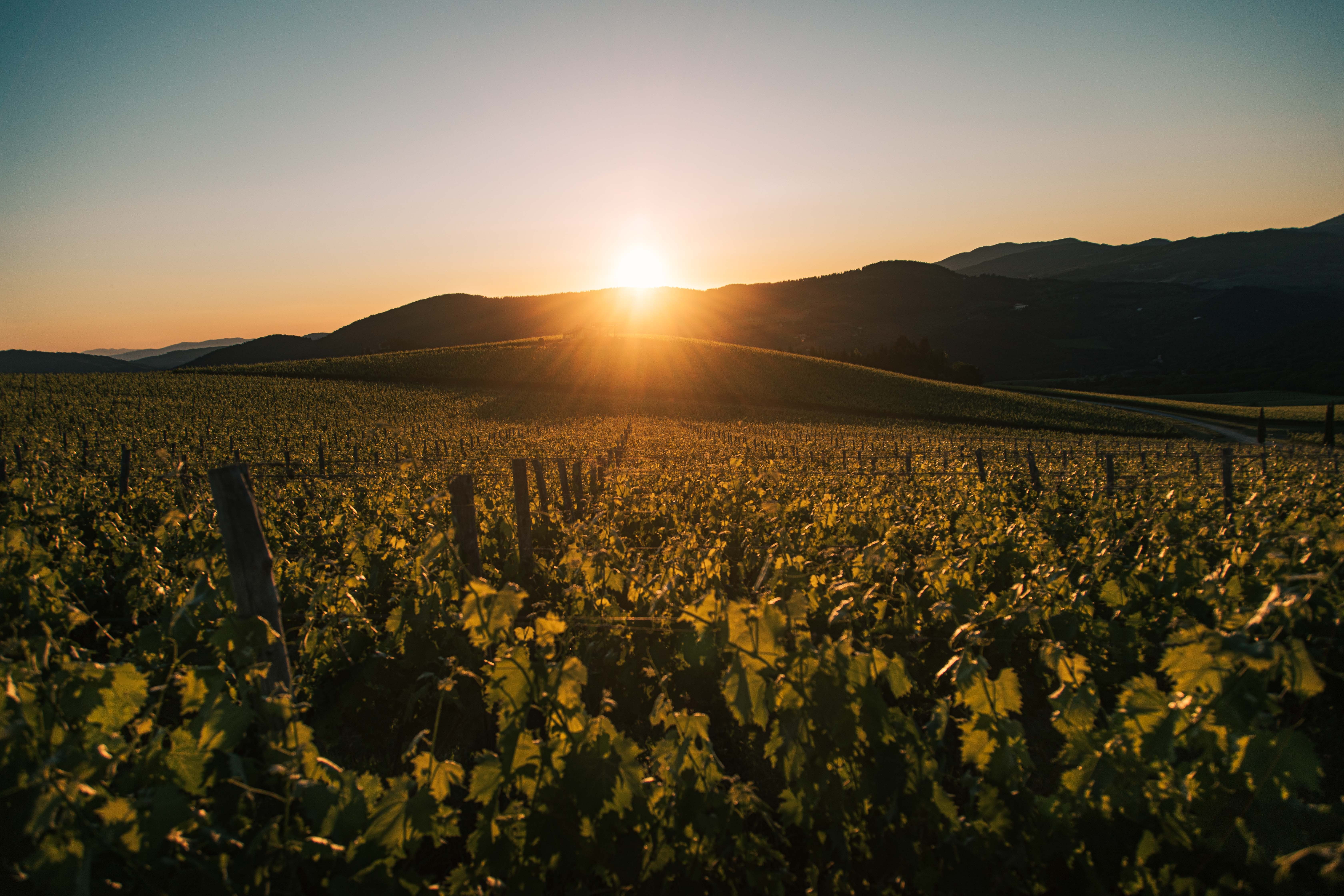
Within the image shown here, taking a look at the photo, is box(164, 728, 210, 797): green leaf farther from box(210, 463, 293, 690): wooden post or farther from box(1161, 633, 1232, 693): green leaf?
box(1161, 633, 1232, 693): green leaf

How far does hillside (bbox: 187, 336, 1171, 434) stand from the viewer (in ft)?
164

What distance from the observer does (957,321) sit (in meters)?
138

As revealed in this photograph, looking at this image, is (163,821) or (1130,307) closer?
(163,821)

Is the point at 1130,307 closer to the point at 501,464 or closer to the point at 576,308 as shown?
the point at 576,308

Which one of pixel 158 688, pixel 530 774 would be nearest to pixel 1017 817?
pixel 530 774

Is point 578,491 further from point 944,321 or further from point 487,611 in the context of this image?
point 944,321

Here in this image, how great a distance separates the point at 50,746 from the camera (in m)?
2.10

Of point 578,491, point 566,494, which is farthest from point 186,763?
point 578,491

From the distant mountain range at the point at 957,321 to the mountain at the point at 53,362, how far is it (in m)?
1.46

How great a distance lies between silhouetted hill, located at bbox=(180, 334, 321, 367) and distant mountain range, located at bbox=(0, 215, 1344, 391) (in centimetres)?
42

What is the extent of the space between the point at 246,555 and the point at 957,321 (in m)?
151

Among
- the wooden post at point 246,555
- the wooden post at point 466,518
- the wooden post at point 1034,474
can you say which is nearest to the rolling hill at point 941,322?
the wooden post at point 1034,474

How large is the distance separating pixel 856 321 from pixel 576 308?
57.9 metres

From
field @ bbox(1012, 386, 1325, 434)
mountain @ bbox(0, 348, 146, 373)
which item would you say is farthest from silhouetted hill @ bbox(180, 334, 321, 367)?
field @ bbox(1012, 386, 1325, 434)
